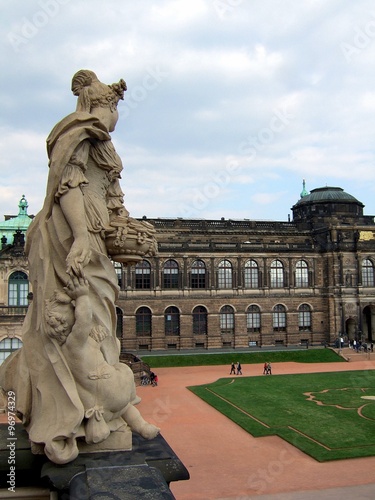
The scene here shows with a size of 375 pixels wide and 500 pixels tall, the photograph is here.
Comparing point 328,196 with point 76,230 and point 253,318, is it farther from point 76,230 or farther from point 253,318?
point 76,230

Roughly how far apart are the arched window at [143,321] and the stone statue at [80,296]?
163 feet

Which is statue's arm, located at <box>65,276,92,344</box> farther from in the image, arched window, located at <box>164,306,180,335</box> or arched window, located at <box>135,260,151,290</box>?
arched window, located at <box>164,306,180,335</box>

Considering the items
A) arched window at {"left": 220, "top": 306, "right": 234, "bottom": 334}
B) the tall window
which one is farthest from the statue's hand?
arched window at {"left": 220, "top": 306, "right": 234, "bottom": 334}

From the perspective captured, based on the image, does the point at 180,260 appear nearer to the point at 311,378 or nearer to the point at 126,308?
the point at 126,308

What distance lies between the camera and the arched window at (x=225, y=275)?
193 ft

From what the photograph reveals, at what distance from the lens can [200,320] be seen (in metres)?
57.8

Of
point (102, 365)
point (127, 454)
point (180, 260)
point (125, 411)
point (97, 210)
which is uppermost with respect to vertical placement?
point (180, 260)

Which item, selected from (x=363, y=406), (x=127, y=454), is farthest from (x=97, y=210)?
(x=363, y=406)

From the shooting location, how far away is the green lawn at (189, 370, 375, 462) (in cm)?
2066

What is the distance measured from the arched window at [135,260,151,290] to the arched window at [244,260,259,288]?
10957 mm

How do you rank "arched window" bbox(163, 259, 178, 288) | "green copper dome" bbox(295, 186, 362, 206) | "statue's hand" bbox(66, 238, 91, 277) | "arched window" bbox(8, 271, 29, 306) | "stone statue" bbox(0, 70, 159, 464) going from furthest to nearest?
"green copper dome" bbox(295, 186, 362, 206) → "arched window" bbox(163, 259, 178, 288) → "arched window" bbox(8, 271, 29, 306) → "statue's hand" bbox(66, 238, 91, 277) → "stone statue" bbox(0, 70, 159, 464)

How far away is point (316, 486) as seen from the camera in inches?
634

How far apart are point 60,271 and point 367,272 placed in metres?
59.4

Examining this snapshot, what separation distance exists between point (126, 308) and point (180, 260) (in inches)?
307
